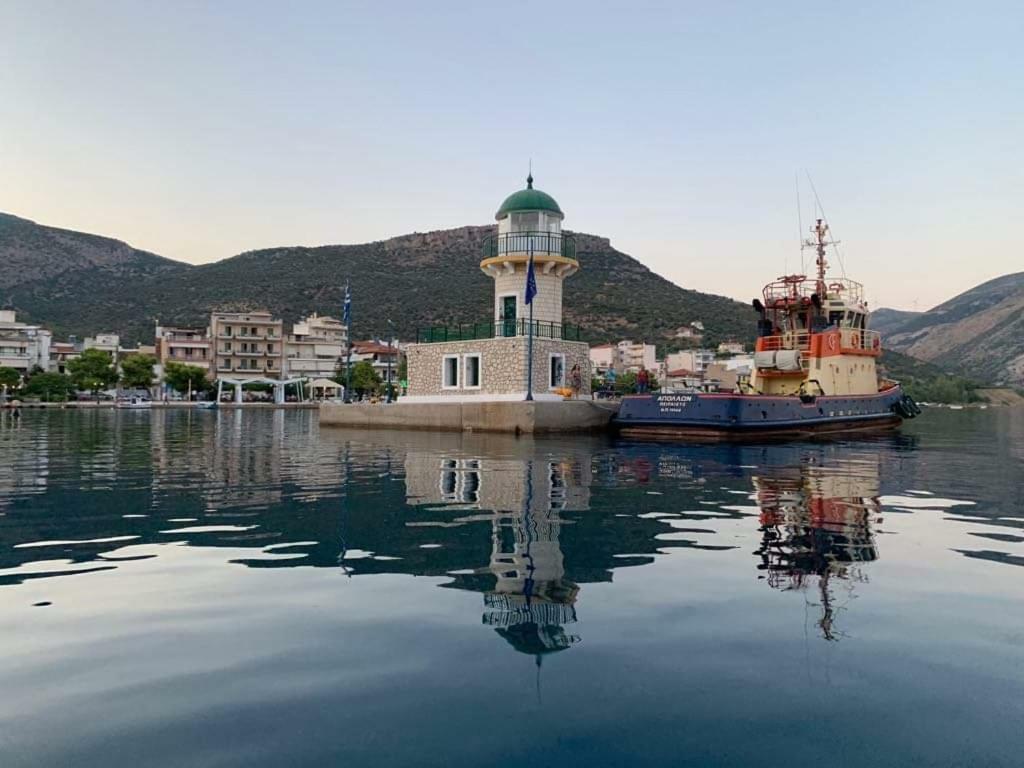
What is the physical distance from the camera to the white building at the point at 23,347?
8250 cm

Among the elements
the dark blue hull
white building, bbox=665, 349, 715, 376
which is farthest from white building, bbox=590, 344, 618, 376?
the dark blue hull

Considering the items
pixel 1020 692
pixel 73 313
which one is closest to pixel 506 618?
pixel 1020 692

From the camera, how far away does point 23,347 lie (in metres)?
83.6

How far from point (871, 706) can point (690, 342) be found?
106m

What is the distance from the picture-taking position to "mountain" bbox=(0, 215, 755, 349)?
105 meters

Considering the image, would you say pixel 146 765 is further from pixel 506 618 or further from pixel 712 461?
pixel 712 461

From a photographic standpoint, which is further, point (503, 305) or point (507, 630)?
point (503, 305)

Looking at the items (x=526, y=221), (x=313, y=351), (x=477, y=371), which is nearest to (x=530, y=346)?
(x=477, y=371)

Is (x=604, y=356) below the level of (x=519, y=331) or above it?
above

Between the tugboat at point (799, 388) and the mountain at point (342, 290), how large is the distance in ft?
210

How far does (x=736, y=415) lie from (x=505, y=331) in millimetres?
10111

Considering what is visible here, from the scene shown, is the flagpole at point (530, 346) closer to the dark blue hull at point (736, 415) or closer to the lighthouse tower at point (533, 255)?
the lighthouse tower at point (533, 255)

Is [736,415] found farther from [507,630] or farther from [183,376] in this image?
[183,376]

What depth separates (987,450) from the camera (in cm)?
2388
